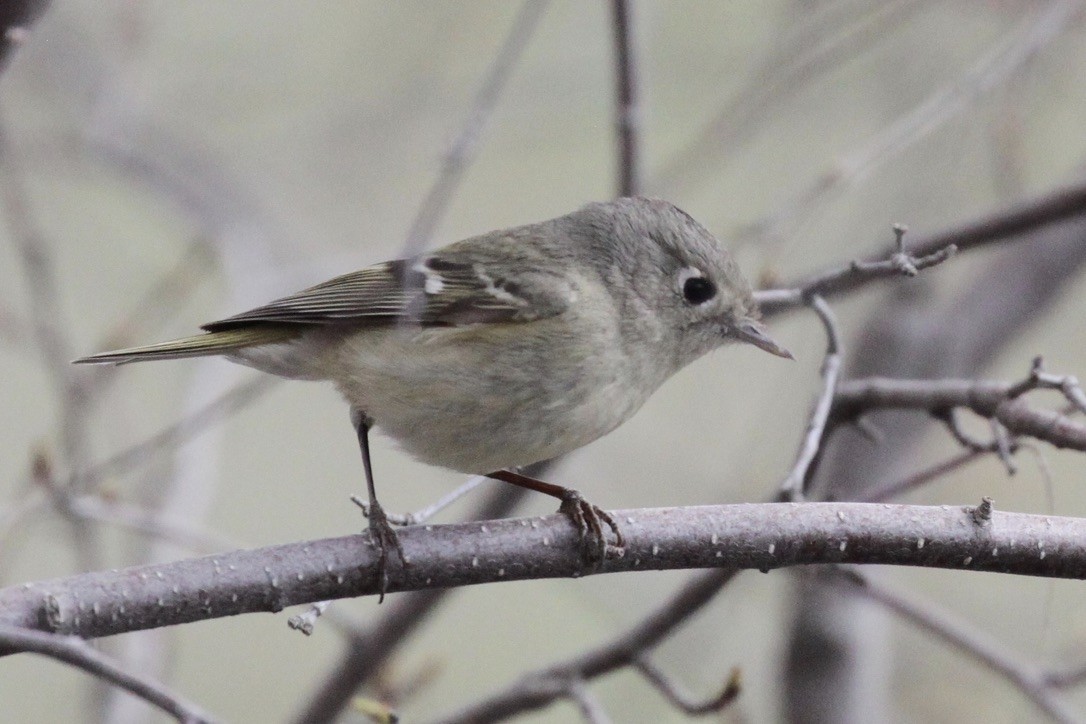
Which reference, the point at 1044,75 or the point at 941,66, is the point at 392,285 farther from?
the point at 1044,75

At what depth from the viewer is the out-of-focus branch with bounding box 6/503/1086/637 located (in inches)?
58.4

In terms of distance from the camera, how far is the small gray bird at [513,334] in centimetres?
188

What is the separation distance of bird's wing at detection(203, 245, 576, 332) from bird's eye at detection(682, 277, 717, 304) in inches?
9.5

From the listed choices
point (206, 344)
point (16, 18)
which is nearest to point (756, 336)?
point (206, 344)

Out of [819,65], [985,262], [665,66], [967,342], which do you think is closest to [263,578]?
[819,65]

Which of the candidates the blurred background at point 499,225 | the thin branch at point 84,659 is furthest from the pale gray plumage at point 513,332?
the thin branch at point 84,659

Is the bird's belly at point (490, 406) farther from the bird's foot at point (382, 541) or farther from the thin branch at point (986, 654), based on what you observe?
the thin branch at point (986, 654)

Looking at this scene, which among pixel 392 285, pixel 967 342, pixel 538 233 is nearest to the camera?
pixel 392 285

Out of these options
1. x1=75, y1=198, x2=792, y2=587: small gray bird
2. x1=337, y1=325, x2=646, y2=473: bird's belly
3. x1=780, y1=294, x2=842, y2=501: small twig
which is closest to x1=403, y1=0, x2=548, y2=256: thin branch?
x1=75, y1=198, x2=792, y2=587: small gray bird

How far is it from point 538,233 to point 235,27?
2.52 metres

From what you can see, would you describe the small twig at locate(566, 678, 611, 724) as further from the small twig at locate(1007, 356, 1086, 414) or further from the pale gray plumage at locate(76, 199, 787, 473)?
the small twig at locate(1007, 356, 1086, 414)

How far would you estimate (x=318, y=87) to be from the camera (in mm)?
4617

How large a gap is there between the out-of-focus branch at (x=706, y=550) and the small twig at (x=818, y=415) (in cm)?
14

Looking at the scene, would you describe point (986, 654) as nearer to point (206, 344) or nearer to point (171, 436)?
point (206, 344)
